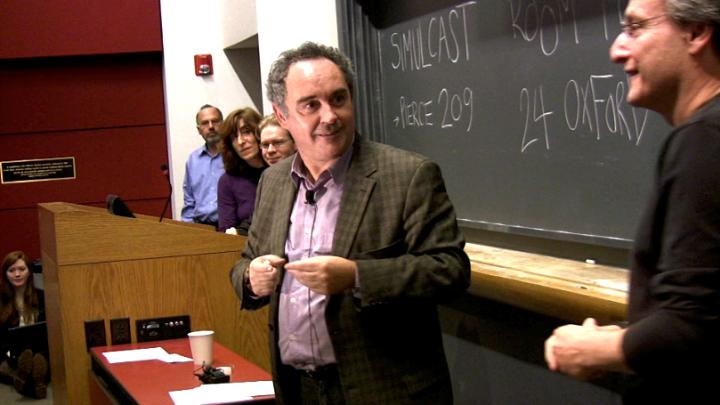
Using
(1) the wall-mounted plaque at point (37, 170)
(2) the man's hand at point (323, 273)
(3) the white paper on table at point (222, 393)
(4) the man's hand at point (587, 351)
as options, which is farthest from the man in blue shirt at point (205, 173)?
(4) the man's hand at point (587, 351)

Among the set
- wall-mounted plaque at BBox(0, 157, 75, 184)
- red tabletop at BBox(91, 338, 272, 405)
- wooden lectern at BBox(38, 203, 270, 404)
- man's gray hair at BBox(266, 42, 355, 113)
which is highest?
man's gray hair at BBox(266, 42, 355, 113)

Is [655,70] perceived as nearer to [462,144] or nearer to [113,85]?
[462,144]

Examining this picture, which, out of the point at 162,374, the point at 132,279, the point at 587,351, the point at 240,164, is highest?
the point at 240,164

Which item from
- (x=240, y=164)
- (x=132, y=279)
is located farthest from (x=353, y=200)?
(x=240, y=164)

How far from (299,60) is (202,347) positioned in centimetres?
119

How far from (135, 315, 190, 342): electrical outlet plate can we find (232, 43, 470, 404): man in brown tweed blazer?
1.46m

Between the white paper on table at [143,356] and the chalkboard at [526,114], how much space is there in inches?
49.5

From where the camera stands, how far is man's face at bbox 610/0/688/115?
4.97ft

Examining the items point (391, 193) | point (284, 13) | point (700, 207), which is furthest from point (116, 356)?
point (700, 207)

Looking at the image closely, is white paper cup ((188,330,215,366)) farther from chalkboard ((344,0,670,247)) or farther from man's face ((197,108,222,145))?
man's face ((197,108,222,145))

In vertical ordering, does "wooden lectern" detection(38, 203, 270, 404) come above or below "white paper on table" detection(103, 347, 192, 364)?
above

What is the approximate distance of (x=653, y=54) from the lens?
153 cm

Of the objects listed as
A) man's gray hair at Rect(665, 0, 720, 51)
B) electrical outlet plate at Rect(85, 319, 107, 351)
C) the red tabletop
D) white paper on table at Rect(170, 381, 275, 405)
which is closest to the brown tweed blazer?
white paper on table at Rect(170, 381, 275, 405)

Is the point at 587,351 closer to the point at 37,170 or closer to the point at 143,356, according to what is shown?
the point at 143,356
